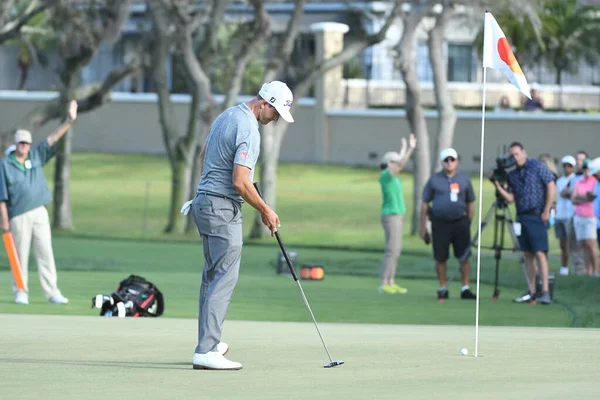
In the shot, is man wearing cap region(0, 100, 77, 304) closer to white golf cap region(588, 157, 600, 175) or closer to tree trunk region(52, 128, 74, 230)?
white golf cap region(588, 157, 600, 175)

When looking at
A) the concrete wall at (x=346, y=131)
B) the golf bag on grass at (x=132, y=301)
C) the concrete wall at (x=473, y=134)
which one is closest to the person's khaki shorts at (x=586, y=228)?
the golf bag on grass at (x=132, y=301)

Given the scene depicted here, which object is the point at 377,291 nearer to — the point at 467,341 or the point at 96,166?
the point at 467,341

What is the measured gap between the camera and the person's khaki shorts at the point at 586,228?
70.1ft

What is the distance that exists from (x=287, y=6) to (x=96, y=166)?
11.9 meters

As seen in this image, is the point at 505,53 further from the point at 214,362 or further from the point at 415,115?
the point at 415,115

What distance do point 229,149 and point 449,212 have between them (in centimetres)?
844

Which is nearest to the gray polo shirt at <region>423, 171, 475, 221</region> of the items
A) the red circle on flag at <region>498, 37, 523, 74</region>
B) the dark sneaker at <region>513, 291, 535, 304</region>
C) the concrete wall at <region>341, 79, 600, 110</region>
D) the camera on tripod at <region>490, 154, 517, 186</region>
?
the camera on tripod at <region>490, 154, 517, 186</region>

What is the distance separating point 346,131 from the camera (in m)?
47.0

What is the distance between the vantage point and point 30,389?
8.30 metres

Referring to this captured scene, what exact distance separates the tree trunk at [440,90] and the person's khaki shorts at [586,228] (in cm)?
804

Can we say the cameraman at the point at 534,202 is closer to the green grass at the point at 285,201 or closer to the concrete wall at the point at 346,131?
the green grass at the point at 285,201

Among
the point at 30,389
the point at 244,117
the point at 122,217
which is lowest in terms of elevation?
the point at 122,217

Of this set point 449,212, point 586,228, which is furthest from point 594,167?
point 449,212

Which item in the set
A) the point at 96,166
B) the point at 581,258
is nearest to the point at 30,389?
the point at 581,258
